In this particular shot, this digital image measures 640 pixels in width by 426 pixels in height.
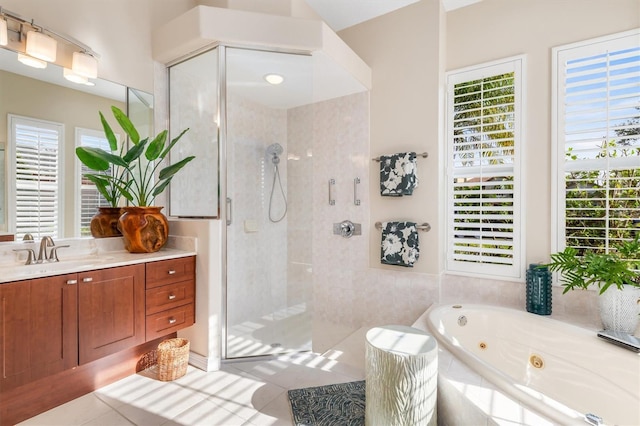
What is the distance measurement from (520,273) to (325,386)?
Result: 1.70 meters

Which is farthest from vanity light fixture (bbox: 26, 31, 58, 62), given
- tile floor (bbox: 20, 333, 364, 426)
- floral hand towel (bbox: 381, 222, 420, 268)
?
floral hand towel (bbox: 381, 222, 420, 268)

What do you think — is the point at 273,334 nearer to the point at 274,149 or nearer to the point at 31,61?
the point at 274,149

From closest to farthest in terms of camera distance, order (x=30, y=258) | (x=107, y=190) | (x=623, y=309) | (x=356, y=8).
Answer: (x=30, y=258) < (x=623, y=309) < (x=107, y=190) < (x=356, y=8)

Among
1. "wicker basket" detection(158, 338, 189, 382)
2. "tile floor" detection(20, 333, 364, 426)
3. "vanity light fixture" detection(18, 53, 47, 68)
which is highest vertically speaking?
"vanity light fixture" detection(18, 53, 47, 68)

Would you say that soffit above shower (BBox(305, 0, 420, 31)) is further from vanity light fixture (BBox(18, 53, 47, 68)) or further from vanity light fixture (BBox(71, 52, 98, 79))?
vanity light fixture (BBox(18, 53, 47, 68))

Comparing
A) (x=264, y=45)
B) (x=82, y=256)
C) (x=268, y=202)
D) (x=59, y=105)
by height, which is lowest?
(x=82, y=256)

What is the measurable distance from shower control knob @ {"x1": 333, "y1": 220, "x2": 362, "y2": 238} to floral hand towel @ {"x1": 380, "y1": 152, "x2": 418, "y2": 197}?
17.1 inches

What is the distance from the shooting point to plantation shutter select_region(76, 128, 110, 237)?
204cm

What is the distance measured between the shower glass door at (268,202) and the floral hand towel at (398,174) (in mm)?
659

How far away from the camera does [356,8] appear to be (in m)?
2.81

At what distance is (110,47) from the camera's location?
2.20 metres

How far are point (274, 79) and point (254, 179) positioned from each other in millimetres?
808

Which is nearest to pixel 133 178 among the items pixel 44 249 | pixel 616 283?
pixel 44 249

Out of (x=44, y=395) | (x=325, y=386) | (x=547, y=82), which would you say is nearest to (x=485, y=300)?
(x=325, y=386)
